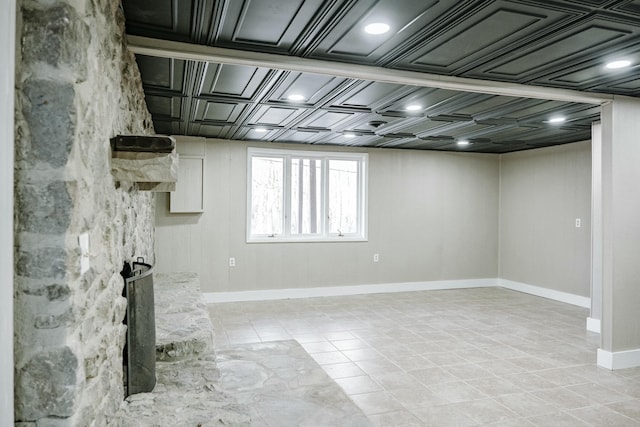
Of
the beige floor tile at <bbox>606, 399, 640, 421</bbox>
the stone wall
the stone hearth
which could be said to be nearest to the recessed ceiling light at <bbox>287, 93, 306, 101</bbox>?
the stone hearth

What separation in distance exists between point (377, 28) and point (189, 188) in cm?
421

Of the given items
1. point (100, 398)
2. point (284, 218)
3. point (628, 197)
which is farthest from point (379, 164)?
point (100, 398)

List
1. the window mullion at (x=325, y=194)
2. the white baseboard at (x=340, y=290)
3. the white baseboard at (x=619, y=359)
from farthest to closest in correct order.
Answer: the window mullion at (x=325, y=194) → the white baseboard at (x=340, y=290) → the white baseboard at (x=619, y=359)

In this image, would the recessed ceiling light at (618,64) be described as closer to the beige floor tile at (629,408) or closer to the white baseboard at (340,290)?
the beige floor tile at (629,408)

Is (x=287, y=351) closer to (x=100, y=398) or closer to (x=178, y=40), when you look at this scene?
(x=100, y=398)

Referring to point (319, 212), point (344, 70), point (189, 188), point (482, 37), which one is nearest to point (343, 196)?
point (319, 212)

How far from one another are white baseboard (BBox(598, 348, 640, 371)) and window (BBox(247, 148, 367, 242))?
372 cm

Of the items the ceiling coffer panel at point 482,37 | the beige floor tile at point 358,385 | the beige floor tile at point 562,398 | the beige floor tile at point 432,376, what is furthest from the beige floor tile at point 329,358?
the ceiling coffer panel at point 482,37

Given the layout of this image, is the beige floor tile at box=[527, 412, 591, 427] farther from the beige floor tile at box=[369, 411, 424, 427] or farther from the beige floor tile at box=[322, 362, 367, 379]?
the beige floor tile at box=[322, 362, 367, 379]

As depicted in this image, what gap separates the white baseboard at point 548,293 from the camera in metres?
6.12

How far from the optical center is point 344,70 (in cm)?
299

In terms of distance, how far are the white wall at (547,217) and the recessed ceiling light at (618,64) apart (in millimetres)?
3429

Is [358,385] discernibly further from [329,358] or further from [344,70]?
[344,70]
